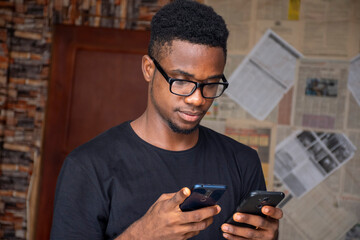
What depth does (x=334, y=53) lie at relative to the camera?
212cm

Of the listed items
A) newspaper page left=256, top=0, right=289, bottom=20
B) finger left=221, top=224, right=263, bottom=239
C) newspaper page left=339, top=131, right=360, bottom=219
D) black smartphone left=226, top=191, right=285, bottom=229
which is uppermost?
newspaper page left=256, top=0, right=289, bottom=20

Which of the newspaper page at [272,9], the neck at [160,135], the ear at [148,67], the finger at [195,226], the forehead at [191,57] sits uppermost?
the newspaper page at [272,9]

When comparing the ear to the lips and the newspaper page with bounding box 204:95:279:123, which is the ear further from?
the newspaper page with bounding box 204:95:279:123

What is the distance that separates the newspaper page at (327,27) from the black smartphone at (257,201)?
146 cm

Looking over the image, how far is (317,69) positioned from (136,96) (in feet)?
3.60

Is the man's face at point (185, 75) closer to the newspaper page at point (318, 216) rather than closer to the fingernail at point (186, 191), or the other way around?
the fingernail at point (186, 191)

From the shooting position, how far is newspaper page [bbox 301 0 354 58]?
82.8 inches

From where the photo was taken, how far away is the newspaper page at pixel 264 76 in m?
2.15

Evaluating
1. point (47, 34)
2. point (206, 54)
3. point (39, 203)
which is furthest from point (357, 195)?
point (47, 34)

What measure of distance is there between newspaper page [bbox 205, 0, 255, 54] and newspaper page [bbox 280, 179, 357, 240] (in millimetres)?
935

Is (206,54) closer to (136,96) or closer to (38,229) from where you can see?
(136,96)

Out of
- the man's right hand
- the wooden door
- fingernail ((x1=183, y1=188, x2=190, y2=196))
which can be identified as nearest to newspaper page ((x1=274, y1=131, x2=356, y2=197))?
the wooden door

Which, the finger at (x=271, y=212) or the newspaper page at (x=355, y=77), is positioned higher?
the newspaper page at (x=355, y=77)

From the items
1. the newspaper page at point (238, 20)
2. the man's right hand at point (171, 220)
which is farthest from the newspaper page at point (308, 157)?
the man's right hand at point (171, 220)
